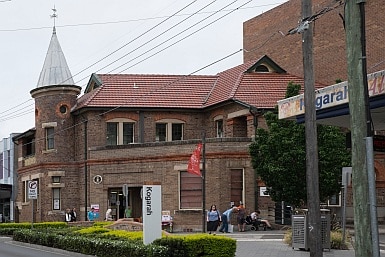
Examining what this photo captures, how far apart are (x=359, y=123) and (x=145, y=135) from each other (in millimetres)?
36654

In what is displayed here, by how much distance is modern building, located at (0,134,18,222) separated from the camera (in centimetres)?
6631

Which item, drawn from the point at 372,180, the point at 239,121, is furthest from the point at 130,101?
the point at 372,180

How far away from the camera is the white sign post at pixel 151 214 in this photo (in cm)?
2160

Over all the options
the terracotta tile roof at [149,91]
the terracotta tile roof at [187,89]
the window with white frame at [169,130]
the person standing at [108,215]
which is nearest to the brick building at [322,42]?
the terracotta tile roof at [187,89]

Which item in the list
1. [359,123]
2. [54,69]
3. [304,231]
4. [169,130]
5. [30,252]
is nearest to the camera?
[359,123]

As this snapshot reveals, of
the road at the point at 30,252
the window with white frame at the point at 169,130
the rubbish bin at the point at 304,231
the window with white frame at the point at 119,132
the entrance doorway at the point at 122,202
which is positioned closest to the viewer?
the rubbish bin at the point at 304,231

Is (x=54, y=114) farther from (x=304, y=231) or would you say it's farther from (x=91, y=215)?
(x=304, y=231)

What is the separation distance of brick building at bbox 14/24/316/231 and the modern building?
14913mm

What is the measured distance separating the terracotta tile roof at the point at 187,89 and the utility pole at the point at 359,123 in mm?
31963

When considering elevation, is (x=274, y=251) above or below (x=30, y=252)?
above

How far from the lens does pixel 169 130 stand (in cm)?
4762

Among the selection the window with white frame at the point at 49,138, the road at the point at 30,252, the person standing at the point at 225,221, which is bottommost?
the road at the point at 30,252

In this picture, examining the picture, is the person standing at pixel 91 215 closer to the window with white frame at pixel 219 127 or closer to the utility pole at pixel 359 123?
the window with white frame at pixel 219 127

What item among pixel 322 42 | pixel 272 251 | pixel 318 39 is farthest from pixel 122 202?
pixel 272 251
